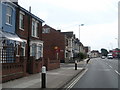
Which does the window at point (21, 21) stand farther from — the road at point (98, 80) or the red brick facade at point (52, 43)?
the red brick facade at point (52, 43)

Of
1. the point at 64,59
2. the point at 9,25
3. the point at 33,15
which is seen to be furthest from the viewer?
the point at 64,59

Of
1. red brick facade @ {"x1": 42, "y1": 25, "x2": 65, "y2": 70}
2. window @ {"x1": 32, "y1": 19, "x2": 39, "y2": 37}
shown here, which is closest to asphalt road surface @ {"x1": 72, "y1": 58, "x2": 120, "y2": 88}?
window @ {"x1": 32, "y1": 19, "x2": 39, "y2": 37}

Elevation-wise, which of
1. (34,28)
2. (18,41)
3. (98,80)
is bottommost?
(98,80)

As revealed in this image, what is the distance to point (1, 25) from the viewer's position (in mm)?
23281

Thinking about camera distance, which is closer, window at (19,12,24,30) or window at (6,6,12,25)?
window at (6,6,12,25)

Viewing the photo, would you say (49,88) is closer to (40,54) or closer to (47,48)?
(40,54)

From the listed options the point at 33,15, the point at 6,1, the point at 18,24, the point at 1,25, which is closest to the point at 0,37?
the point at 1,25

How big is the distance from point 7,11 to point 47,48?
4146 centimetres

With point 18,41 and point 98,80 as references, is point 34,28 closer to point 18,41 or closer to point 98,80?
point 18,41

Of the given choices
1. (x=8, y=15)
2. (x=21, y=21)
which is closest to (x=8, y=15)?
(x=8, y=15)

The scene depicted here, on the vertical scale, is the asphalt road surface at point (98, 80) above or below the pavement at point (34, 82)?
below

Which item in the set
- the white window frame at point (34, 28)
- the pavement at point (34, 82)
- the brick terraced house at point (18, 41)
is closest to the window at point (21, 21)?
the brick terraced house at point (18, 41)

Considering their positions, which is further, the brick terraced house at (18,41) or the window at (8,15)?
the window at (8,15)

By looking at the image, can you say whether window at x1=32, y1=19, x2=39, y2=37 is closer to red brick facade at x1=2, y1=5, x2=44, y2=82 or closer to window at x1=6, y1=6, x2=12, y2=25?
red brick facade at x1=2, y1=5, x2=44, y2=82
